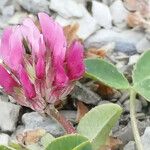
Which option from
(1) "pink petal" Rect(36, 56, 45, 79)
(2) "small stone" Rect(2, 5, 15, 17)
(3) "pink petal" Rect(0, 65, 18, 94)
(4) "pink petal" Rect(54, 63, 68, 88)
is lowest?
(2) "small stone" Rect(2, 5, 15, 17)

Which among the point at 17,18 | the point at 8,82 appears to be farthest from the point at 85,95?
the point at 17,18

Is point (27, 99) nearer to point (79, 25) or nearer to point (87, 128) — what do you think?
point (87, 128)

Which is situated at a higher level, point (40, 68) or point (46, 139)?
point (40, 68)

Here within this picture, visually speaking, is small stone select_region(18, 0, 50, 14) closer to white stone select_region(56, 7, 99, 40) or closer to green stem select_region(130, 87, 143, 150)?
white stone select_region(56, 7, 99, 40)

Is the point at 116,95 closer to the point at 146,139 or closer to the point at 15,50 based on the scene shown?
the point at 146,139

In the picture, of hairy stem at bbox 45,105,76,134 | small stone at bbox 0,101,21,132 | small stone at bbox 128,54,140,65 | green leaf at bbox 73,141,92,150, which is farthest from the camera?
small stone at bbox 128,54,140,65

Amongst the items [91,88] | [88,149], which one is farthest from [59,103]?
[88,149]

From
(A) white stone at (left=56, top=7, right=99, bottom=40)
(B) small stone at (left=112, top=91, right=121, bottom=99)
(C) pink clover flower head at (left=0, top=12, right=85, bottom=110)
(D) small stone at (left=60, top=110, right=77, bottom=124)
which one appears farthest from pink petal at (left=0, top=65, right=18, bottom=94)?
(A) white stone at (left=56, top=7, right=99, bottom=40)
